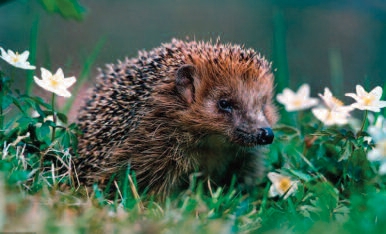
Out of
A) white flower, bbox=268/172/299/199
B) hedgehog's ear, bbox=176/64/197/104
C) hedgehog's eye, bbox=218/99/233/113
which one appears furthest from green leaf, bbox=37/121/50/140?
white flower, bbox=268/172/299/199

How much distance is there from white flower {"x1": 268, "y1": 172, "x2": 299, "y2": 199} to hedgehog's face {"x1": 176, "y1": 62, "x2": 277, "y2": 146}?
0.36 meters

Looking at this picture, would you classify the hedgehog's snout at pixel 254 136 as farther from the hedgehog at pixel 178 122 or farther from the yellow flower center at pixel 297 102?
the yellow flower center at pixel 297 102

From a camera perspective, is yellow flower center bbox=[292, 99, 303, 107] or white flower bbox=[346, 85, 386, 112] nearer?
white flower bbox=[346, 85, 386, 112]

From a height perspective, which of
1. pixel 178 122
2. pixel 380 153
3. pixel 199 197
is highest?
pixel 178 122

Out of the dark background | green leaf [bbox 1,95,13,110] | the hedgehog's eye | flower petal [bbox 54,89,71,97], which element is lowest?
green leaf [bbox 1,95,13,110]

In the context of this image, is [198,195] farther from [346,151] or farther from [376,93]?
[376,93]

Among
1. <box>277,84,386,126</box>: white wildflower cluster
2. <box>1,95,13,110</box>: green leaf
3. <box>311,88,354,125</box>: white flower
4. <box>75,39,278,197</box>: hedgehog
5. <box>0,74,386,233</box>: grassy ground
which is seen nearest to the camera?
<box>0,74,386,233</box>: grassy ground

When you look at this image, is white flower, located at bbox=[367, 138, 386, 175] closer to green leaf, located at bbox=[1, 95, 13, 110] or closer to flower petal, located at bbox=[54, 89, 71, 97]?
flower petal, located at bbox=[54, 89, 71, 97]

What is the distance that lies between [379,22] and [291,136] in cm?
700

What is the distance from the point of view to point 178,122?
4.24m

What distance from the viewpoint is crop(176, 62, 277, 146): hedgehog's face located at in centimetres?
412

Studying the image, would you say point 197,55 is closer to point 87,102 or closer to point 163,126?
point 163,126

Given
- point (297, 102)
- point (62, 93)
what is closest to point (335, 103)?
point (297, 102)

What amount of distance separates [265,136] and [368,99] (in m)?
0.68
